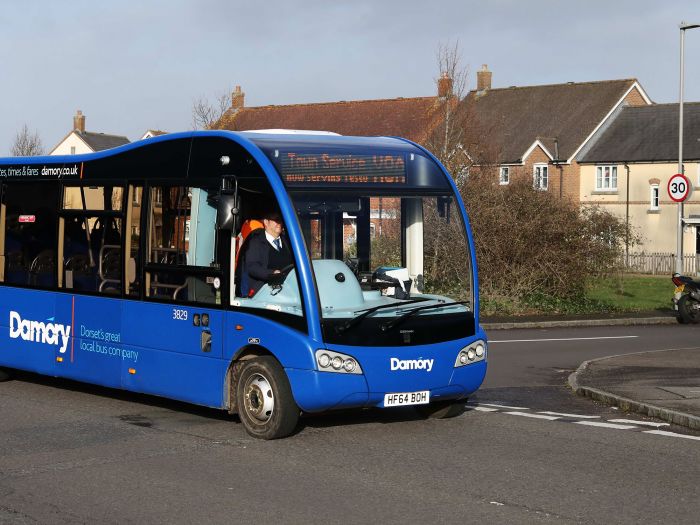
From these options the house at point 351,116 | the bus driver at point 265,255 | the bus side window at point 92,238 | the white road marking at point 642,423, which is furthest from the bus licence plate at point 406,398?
the house at point 351,116

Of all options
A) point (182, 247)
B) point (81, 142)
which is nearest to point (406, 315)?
point (182, 247)

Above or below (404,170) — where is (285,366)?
below

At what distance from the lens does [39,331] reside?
1359 centimetres

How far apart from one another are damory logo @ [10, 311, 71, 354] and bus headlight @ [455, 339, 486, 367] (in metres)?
4.52

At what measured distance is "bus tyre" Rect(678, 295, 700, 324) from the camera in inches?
1108

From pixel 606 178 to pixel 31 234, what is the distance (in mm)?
62436

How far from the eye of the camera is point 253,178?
10867 mm

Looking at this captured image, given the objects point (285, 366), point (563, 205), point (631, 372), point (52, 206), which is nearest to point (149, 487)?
point (285, 366)

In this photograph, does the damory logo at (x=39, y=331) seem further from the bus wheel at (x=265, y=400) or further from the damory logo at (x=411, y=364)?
the damory logo at (x=411, y=364)

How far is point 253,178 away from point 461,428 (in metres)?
3.01

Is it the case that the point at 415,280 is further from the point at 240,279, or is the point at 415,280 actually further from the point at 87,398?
the point at 87,398

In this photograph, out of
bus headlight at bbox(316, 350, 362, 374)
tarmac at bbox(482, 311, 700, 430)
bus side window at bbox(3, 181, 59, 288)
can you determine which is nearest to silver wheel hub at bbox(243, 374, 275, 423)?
bus headlight at bbox(316, 350, 362, 374)

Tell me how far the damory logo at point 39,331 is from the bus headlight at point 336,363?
402 centimetres

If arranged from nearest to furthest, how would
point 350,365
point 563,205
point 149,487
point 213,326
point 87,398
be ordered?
1. point 149,487
2. point 350,365
3. point 213,326
4. point 87,398
5. point 563,205
